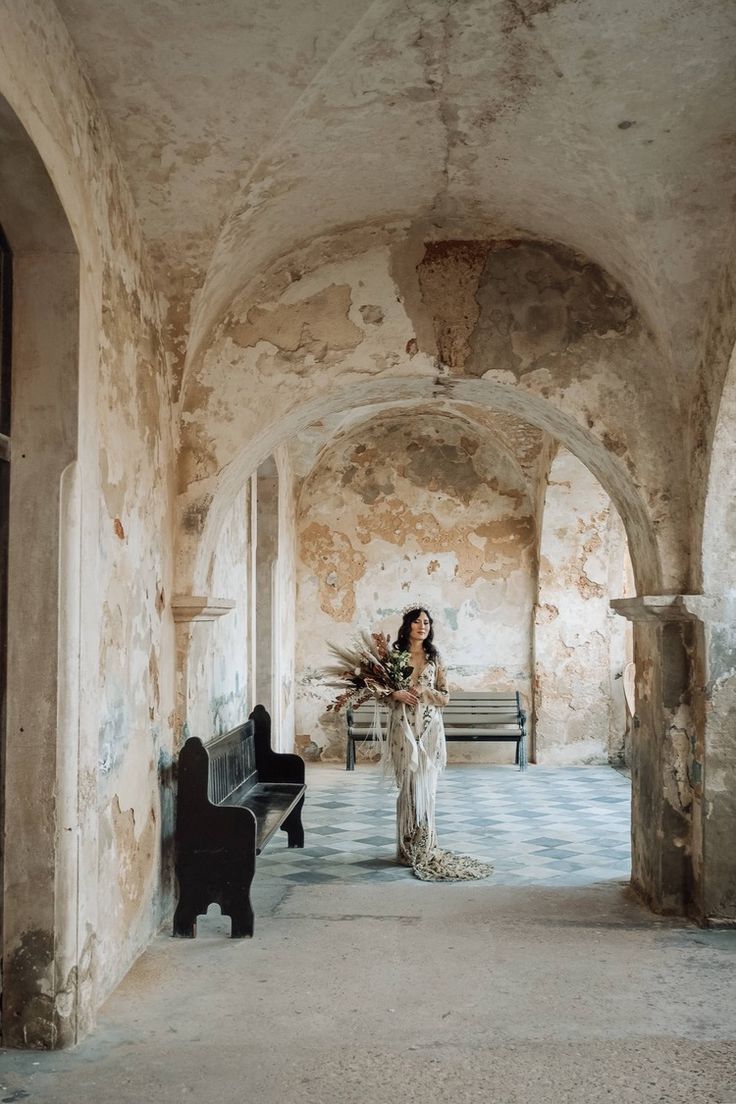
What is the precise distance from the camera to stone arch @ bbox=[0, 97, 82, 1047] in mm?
3426

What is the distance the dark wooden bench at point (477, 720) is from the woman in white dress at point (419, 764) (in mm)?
4211

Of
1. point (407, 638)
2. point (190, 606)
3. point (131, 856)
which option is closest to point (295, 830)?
point (407, 638)

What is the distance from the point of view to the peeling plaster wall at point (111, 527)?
3.43 meters

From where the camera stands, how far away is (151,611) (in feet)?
15.6

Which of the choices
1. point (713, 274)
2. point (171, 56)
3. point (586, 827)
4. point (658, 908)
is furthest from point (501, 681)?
point (171, 56)

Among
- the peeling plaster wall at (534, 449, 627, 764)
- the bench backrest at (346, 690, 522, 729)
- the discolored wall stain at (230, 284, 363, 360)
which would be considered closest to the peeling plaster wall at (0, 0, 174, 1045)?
the discolored wall stain at (230, 284, 363, 360)

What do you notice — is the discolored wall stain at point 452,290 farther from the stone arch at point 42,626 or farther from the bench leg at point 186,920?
the bench leg at point 186,920

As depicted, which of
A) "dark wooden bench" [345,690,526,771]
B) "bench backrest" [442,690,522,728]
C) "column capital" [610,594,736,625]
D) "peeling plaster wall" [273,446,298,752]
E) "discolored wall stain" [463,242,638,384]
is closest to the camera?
"column capital" [610,594,736,625]

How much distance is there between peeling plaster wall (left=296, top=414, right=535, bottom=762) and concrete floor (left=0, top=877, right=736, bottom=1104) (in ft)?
20.5

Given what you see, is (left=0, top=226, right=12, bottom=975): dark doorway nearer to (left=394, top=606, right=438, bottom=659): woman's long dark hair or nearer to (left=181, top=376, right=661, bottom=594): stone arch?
(left=181, top=376, right=661, bottom=594): stone arch

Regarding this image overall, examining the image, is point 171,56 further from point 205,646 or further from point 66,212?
point 205,646

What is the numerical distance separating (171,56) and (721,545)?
345cm

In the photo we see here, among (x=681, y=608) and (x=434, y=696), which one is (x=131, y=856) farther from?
(x=681, y=608)

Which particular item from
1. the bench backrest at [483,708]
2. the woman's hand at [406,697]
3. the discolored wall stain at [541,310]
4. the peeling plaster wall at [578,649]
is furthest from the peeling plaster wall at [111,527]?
the peeling plaster wall at [578,649]
